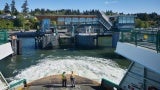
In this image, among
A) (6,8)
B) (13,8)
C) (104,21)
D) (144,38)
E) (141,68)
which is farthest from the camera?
(6,8)

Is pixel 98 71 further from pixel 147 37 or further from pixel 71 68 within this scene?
pixel 147 37

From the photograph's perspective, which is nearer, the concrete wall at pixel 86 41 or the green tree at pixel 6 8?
the concrete wall at pixel 86 41

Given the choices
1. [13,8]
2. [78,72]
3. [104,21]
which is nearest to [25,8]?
[13,8]

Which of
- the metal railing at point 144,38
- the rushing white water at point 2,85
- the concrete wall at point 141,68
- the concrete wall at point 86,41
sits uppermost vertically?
the metal railing at point 144,38

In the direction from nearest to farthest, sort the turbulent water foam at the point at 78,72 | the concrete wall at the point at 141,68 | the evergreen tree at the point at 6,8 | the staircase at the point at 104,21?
the concrete wall at the point at 141,68
the turbulent water foam at the point at 78,72
the staircase at the point at 104,21
the evergreen tree at the point at 6,8

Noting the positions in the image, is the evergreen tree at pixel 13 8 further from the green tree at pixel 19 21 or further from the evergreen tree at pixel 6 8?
the green tree at pixel 19 21

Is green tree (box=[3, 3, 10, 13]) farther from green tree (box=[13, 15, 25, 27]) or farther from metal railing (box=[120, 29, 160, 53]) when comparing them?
metal railing (box=[120, 29, 160, 53])

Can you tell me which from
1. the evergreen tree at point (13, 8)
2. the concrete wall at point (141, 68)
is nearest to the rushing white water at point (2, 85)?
the concrete wall at point (141, 68)

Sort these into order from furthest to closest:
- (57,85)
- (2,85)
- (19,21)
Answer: (19,21) < (57,85) < (2,85)

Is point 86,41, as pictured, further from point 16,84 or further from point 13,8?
point 13,8

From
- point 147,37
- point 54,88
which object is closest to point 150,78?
point 147,37
